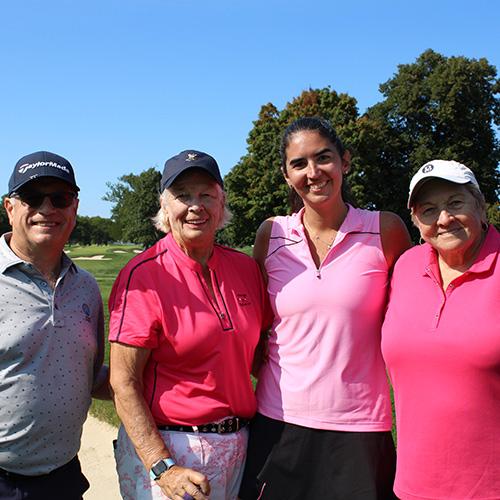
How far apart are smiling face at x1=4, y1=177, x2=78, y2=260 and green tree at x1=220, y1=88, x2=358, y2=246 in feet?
98.4

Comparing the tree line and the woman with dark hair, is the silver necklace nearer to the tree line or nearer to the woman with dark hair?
the woman with dark hair

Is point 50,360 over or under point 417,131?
under

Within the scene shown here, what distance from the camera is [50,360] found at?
2934 mm

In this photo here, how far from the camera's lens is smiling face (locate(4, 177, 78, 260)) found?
3090 millimetres

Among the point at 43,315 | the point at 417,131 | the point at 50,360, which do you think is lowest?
the point at 50,360

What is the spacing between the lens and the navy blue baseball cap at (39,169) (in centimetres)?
307

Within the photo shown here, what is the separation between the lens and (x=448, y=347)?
2590 mm

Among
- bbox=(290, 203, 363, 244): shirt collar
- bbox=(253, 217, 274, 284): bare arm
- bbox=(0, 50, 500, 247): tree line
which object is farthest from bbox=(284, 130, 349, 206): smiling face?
bbox=(0, 50, 500, 247): tree line

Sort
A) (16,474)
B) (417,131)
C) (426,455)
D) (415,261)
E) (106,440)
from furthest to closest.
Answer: (417,131) → (106,440) → (415,261) → (16,474) → (426,455)

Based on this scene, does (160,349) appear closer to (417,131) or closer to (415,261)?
(415,261)

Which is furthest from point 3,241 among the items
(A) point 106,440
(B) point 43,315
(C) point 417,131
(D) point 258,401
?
(C) point 417,131

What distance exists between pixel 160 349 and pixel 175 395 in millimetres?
249

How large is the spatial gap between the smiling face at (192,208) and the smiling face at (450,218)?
113cm

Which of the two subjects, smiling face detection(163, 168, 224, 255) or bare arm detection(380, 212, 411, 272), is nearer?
smiling face detection(163, 168, 224, 255)
